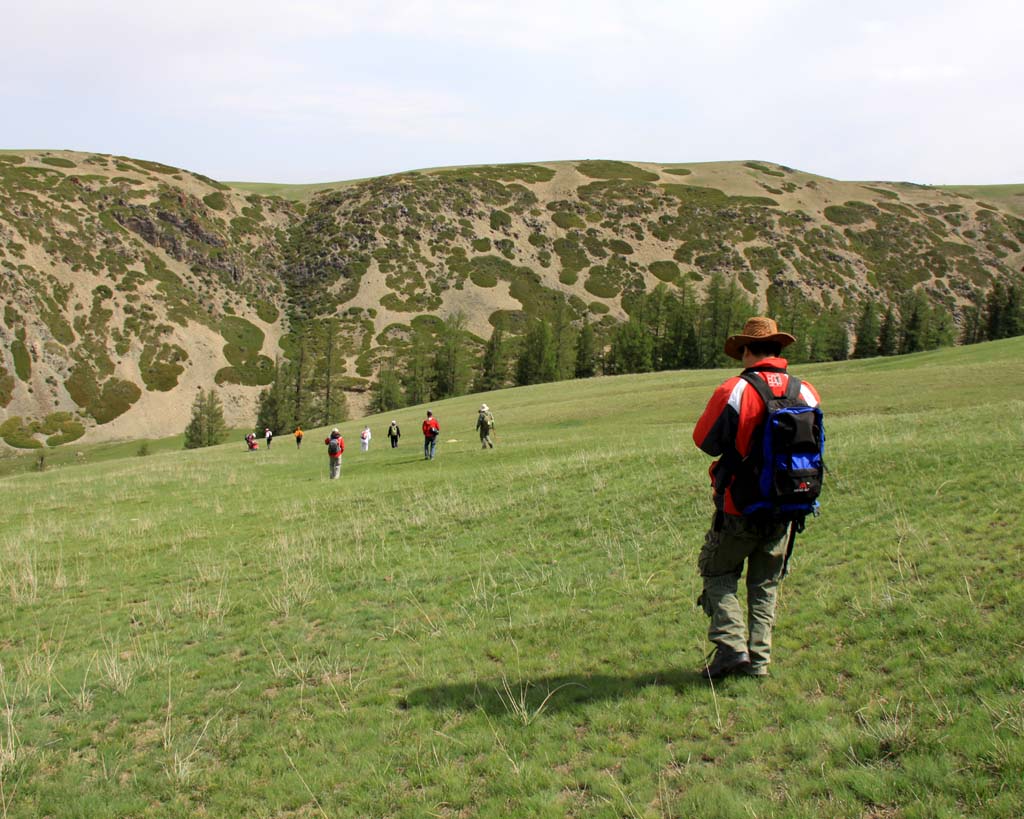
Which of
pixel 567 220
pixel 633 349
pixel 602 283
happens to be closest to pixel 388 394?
Answer: pixel 633 349

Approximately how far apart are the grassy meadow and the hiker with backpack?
0.47 metres

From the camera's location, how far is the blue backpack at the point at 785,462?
20.2ft

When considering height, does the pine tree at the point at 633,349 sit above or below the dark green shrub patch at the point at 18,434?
above

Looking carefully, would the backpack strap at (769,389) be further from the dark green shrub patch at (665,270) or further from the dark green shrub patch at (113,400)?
the dark green shrub patch at (665,270)

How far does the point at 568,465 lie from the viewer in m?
21.1

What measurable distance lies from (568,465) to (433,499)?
4444 millimetres

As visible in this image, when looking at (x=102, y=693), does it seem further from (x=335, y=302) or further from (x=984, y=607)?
(x=335, y=302)

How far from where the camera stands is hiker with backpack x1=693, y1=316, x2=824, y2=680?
20.3 feet

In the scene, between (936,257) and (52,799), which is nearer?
(52,799)

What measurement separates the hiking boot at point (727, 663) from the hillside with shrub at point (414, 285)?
102502 mm

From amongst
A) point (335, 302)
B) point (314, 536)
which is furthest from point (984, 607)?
point (335, 302)

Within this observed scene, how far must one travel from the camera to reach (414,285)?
6324 inches

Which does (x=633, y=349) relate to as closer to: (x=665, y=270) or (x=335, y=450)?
(x=665, y=270)

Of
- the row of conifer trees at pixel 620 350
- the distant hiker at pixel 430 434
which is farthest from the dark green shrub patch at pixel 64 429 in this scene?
the distant hiker at pixel 430 434
